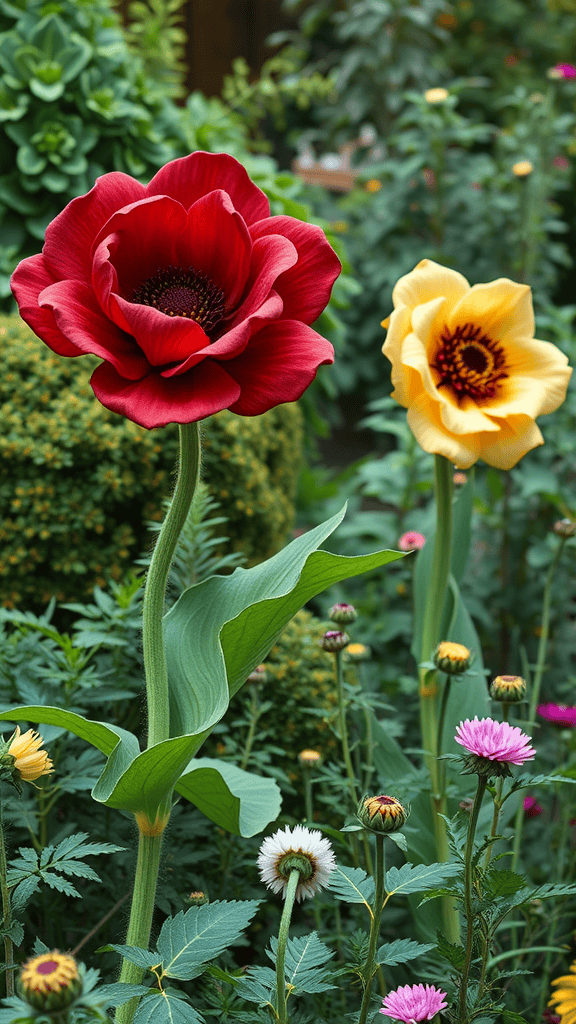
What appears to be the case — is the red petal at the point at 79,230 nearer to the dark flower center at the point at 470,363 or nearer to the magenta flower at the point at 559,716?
the dark flower center at the point at 470,363

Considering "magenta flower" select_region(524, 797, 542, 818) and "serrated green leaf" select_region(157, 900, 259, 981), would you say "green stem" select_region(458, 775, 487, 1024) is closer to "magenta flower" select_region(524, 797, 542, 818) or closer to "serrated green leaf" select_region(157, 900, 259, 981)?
"serrated green leaf" select_region(157, 900, 259, 981)

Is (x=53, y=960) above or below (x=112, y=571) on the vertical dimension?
above

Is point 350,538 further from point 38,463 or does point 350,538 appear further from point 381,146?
point 381,146

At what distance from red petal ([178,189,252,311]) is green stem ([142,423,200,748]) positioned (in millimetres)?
128

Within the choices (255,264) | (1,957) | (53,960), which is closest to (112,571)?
(1,957)

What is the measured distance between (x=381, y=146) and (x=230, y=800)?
4.06m

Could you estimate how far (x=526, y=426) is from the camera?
99cm

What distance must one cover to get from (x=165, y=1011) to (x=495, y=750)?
31cm

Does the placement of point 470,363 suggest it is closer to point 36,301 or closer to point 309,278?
point 309,278

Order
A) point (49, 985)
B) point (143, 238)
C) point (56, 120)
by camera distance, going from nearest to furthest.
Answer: point (49, 985), point (143, 238), point (56, 120)

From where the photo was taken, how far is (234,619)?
2.39 ft

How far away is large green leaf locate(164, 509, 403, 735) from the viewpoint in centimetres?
73

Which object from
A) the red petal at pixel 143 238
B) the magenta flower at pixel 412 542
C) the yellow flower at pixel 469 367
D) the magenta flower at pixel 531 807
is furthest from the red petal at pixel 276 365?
the magenta flower at pixel 531 807

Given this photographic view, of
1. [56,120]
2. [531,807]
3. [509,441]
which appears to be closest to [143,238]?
[509,441]
